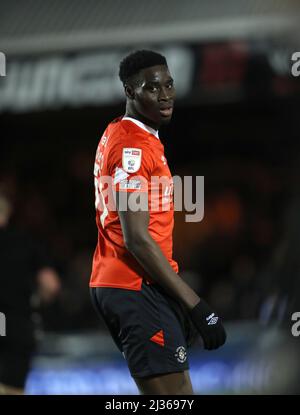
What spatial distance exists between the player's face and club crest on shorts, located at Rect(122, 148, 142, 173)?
0.74ft

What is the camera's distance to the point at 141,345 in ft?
11.9

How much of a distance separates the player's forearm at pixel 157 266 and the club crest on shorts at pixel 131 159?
0.29 meters

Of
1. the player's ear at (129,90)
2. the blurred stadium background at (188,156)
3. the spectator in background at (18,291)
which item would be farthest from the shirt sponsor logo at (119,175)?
the blurred stadium background at (188,156)

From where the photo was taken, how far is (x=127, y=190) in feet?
11.9

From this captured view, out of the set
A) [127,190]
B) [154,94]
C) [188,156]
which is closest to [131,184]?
[127,190]

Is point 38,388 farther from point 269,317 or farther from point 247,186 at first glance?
point 247,186

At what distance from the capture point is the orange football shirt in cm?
364

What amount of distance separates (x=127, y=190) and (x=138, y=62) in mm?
613

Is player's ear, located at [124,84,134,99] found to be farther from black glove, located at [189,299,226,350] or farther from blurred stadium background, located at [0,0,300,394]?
blurred stadium background, located at [0,0,300,394]

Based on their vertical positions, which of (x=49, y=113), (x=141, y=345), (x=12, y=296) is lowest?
(x=141, y=345)

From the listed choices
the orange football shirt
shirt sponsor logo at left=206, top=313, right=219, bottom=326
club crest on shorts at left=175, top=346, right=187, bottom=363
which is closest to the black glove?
shirt sponsor logo at left=206, top=313, right=219, bottom=326

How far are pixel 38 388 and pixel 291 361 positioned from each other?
7.42ft
